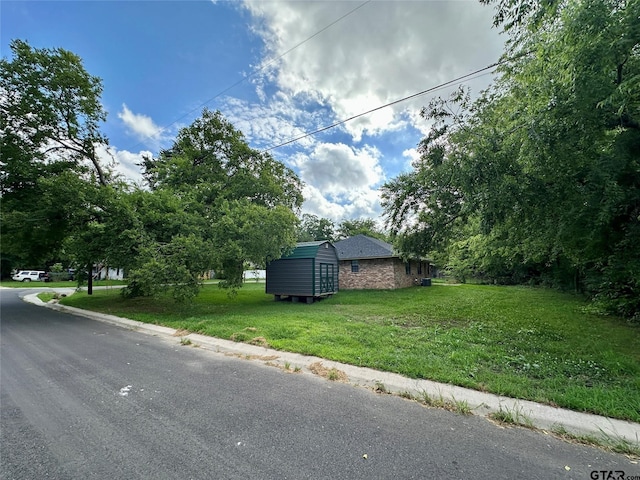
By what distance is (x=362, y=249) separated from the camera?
736 inches

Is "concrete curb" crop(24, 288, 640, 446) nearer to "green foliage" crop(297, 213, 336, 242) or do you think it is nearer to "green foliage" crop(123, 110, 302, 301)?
"green foliage" crop(123, 110, 302, 301)

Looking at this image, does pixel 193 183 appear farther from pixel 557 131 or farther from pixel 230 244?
pixel 557 131

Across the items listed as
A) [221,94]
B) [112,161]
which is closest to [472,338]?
[221,94]

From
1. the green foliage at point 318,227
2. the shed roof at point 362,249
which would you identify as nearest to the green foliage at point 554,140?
the shed roof at point 362,249

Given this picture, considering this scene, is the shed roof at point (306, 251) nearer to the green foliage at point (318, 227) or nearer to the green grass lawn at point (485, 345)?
the green grass lawn at point (485, 345)

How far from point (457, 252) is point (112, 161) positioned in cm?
2571

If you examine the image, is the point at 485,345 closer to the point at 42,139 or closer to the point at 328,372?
the point at 328,372

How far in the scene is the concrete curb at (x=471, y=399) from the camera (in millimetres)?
2723

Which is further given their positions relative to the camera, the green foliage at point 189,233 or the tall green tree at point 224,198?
the tall green tree at point 224,198

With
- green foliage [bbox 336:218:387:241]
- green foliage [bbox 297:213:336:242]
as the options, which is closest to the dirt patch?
green foliage [bbox 336:218:387:241]

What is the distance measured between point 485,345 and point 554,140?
400 cm

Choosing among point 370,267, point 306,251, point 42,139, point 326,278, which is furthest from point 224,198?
point 370,267

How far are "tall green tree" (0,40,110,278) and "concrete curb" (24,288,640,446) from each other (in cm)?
945

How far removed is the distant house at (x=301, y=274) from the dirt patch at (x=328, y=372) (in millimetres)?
8290
